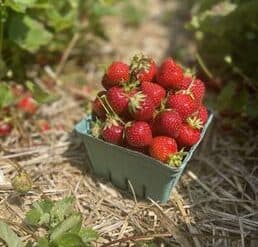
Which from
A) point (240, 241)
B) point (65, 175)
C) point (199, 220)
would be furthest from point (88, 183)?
point (240, 241)

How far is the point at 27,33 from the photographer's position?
182 centimetres

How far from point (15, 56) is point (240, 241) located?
1.10 metres

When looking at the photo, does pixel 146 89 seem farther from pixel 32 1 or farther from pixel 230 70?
pixel 230 70

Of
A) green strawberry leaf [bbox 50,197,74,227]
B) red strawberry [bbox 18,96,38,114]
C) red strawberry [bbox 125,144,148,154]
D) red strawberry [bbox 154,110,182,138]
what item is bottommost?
green strawberry leaf [bbox 50,197,74,227]

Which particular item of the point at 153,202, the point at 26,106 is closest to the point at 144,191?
the point at 153,202

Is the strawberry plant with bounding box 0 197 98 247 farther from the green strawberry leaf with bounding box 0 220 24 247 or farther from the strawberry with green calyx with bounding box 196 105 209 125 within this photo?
the strawberry with green calyx with bounding box 196 105 209 125

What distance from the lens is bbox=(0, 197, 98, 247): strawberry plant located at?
127cm

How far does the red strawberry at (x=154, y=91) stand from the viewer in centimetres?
138

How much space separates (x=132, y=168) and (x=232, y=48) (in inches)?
33.1

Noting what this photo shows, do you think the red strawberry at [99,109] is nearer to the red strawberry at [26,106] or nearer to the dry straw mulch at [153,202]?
the dry straw mulch at [153,202]

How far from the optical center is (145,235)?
52.6 inches

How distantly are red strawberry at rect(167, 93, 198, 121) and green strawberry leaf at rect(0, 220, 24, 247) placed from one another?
56cm

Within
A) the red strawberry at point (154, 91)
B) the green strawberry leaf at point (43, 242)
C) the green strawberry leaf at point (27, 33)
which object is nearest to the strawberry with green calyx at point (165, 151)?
the red strawberry at point (154, 91)

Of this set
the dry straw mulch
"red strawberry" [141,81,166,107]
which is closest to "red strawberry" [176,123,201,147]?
"red strawberry" [141,81,166,107]
